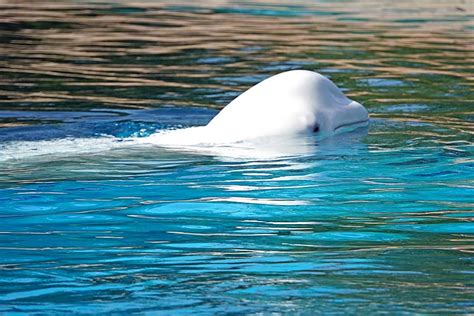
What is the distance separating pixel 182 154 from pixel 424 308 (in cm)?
356

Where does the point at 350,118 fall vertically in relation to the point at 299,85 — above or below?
below

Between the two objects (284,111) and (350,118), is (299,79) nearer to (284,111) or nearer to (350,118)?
(284,111)

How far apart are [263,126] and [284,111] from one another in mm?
208

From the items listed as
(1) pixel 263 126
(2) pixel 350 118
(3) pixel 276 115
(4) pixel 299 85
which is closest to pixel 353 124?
(2) pixel 350 118

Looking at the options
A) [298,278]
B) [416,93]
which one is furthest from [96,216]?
[416,93]

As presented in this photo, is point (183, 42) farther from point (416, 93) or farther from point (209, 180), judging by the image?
point (209, 180)

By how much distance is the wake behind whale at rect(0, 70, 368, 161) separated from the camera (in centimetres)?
724

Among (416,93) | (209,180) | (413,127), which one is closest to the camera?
A: (209,180)

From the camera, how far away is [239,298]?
386cm

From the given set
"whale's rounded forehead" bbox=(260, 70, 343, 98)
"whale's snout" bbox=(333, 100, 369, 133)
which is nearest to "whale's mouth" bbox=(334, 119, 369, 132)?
"whale's snout" bbox=(333, 100, 369, 133)

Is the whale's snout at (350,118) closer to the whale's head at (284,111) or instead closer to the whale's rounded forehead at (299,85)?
the whale's head at (284,111)

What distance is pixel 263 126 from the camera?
7.40 meters

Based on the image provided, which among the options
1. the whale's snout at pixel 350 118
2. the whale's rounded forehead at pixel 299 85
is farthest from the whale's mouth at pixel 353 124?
the whale's rounded forehead at pixel 299 85

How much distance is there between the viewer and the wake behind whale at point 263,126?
7238mm
